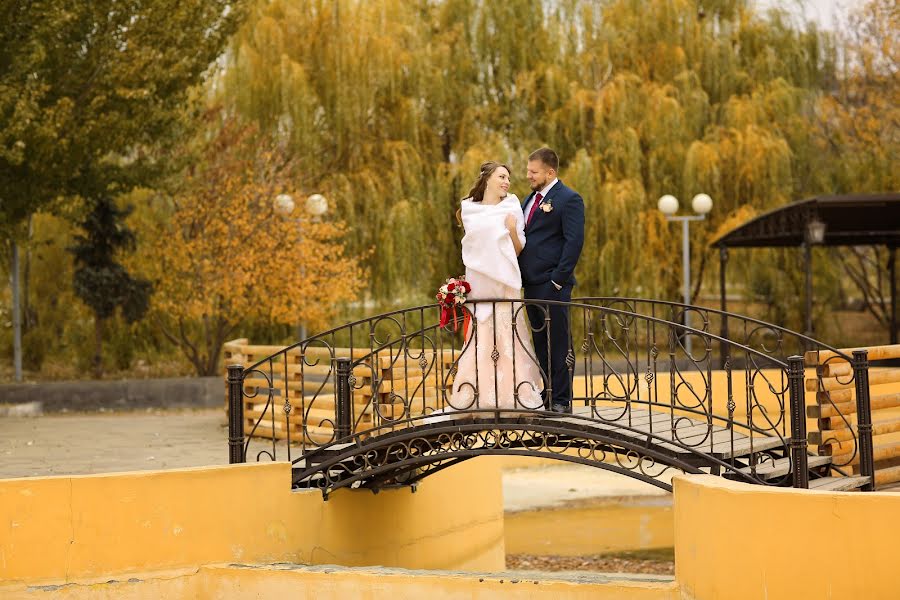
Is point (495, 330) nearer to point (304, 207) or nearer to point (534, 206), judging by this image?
→ point (534, 206)

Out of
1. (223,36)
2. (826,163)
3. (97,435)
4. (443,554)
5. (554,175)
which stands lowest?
(443,554)

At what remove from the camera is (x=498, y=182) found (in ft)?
33.9

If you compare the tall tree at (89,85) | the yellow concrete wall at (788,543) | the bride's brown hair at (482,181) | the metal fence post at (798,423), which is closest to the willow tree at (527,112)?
the tall tree at (89,85)

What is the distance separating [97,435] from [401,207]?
388 inches

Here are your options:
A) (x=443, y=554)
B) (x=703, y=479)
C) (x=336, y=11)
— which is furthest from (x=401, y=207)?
(x=703, y=479)

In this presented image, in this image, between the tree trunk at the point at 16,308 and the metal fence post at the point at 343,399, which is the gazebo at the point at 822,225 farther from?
the tree trunk at the point at 16,308

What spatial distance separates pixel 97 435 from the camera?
16.2 metres

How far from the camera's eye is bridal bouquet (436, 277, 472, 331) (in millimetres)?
10234

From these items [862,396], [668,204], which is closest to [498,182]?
[862,396]

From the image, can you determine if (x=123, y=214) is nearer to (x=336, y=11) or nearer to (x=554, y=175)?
(x=336, y=11)

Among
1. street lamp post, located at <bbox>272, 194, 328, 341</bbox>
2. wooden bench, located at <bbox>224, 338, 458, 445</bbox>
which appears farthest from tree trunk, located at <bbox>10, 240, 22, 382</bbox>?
wooden bench, located at <bbox>224, 338, 458, 445</bbox>

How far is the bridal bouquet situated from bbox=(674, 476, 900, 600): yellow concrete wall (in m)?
2.65

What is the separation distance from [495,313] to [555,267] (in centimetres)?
65

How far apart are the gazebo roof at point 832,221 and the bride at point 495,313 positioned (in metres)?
10.8
